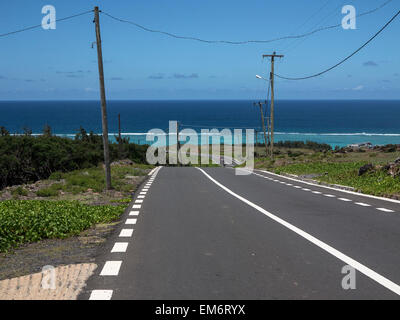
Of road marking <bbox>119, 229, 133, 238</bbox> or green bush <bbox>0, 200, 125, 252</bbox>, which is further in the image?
road marking <bbox>119, 229, 133, 238</bbox>

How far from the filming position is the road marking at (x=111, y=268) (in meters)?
6.15

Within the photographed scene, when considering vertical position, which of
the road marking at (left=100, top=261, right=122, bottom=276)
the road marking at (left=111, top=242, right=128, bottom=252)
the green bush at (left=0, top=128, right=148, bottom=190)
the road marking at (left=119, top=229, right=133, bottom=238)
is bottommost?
the green bush at (left=0, top=128, right=148, bottom=190)

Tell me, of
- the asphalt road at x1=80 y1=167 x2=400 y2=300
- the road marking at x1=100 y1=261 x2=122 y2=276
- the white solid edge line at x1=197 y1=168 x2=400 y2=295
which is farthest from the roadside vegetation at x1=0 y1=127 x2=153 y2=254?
the white solid edge line at x1=197 y1=168 x2=400 y2=295

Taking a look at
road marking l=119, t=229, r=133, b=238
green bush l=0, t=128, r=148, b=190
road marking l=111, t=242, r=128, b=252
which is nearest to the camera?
road marking l=111, t=242, r=128, b=252

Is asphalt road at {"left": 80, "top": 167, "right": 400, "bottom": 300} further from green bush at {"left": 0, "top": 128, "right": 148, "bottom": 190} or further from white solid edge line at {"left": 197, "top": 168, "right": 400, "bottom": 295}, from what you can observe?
green bush at {"left": 0, "top": 128, "right": 148, "bottom": 190}

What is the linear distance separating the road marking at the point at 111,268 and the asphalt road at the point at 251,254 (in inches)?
0.5

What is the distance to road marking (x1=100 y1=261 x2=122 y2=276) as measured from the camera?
6152mm

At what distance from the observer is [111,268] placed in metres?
6.41

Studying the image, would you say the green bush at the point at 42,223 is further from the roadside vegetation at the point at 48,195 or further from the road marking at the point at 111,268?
the road marking at the point at 111,268

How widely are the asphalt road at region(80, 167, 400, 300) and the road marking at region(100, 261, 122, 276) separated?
0.5 inches

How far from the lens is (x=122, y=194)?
17922 millimetres

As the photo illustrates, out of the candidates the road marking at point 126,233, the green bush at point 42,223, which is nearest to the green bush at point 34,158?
the green bush at point 42,223

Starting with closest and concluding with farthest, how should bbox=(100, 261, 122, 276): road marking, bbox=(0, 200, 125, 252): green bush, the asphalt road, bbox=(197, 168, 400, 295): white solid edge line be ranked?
the asphalt road
bbox=(197, 168, 400, 295): white solid edge line
bbox=(100, 261, 122, 276): road marking
bbox=(0, 200, 125, 252): green bush

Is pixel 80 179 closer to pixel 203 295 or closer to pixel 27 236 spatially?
pixel 27 236
